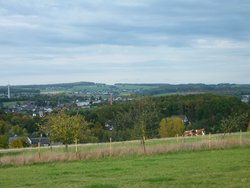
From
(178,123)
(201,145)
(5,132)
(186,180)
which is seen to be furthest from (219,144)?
(5,132)

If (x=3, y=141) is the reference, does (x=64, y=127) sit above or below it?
above

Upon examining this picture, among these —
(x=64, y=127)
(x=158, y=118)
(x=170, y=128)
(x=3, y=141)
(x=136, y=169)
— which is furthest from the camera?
(x=3, y=141)

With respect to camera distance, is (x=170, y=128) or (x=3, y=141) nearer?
(x=170, y=128)

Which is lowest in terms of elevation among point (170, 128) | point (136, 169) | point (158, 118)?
point (170, 128)

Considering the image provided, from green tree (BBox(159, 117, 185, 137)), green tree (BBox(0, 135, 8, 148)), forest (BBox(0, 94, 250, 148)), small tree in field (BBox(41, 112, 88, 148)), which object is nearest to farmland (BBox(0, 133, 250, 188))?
small tree in field (BBox(41, 112, 88, 148))

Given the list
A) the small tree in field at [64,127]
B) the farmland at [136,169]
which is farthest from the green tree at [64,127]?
the farmland at [136,169]

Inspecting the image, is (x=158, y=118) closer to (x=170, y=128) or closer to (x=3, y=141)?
(x=170, y=128)

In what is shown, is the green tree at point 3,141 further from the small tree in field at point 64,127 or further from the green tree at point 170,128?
the small tree in field at point 64,127

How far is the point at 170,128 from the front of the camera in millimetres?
79000

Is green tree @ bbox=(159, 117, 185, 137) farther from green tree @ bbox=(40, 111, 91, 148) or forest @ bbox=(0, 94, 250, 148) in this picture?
green tree @ bbox=(40, 111, 91, 148)

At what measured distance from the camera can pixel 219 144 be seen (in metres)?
37.2

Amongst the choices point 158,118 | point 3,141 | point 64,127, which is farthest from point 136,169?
point 3,141

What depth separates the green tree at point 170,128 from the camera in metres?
77.5

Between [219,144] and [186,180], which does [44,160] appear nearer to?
[219,144]
